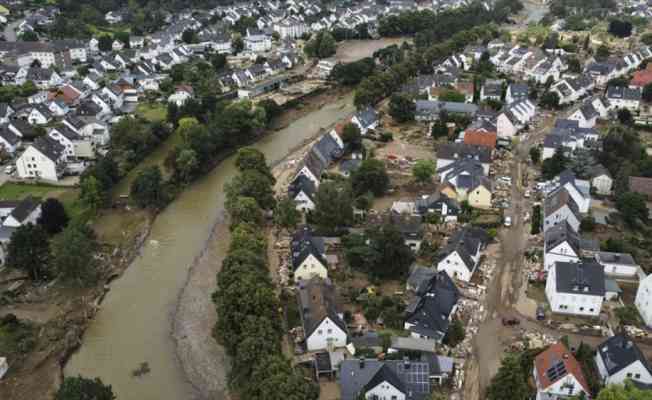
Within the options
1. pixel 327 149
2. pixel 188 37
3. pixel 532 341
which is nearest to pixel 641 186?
pixel 532 341

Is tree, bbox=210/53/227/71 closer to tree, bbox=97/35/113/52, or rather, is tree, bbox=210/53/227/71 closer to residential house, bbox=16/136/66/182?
tree, bbox=97/35/113/52

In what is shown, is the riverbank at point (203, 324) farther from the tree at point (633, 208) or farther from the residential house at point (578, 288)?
the tree at point (633, 208)

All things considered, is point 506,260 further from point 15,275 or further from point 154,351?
point 15,275

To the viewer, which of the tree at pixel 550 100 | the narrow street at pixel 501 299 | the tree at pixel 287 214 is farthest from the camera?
the tree at pixel 550 100

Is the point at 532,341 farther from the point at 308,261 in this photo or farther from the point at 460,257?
the point at 308,261

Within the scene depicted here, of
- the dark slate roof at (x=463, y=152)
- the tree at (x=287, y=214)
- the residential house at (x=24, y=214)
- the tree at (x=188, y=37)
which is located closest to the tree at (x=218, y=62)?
the tree at (x=188, y=37)

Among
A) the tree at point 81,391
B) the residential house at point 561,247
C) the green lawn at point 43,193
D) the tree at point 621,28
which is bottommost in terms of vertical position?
the tree at point 621,28

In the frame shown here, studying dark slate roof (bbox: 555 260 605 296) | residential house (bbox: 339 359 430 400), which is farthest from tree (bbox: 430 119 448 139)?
residential house (bbox: 339 359 430 400)

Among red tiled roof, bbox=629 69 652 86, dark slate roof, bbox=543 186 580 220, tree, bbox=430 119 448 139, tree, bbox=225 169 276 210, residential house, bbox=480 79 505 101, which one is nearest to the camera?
dark slate roof, bbox=543 186 580 220
